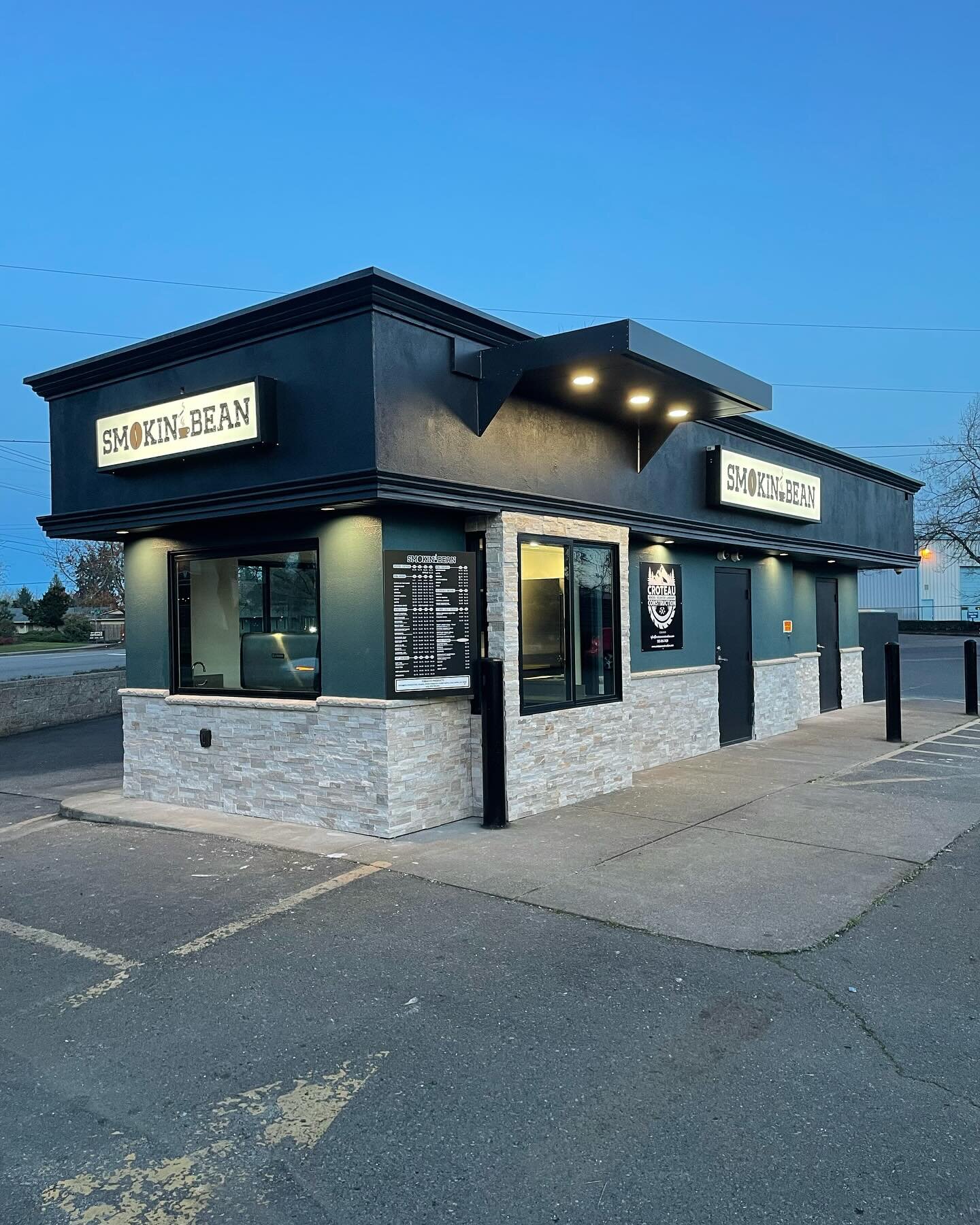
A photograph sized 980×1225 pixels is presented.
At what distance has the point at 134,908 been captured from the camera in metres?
6.05

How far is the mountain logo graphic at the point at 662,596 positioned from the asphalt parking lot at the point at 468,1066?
224 inches

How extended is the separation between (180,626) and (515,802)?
3742mm

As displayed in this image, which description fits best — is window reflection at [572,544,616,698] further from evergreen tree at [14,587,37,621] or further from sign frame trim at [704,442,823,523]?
evergreen tree at [14,587,37,621]

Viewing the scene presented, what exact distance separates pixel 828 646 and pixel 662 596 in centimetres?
724

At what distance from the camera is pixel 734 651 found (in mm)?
13070

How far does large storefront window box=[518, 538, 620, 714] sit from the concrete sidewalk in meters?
1.12

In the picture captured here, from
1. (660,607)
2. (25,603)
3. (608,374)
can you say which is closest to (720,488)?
(660,607)

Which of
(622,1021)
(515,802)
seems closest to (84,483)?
(515,802)

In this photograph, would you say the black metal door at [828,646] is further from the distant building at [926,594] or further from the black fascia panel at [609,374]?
the distant building at [926,594]

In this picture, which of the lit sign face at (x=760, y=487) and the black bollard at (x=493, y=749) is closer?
the black bollard at (x=493, y=749)

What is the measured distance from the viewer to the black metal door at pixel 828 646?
17.1m

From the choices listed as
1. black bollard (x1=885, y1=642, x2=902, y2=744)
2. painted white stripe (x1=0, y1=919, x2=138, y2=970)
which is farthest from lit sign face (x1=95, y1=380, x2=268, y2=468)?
black bollard (x1=885, y1=642, x2=902, y2=744)

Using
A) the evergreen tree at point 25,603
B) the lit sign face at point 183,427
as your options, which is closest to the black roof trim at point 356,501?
the lit sign face at point 183,427

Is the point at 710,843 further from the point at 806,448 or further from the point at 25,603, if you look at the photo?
the point at 25,603
